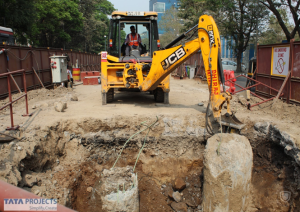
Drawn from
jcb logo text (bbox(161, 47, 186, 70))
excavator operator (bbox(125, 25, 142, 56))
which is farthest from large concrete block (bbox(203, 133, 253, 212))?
excavator operator (bbox(125, 25, 142, 56))

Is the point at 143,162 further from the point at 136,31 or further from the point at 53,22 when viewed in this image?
the point at 53,22

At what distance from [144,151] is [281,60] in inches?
216

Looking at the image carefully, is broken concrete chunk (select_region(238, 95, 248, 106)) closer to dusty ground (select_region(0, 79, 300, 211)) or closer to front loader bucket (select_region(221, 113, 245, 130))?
dusty ground (select_region(0, 79, 300, 211))

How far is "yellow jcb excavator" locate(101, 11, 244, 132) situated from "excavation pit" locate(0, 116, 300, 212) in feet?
3.37

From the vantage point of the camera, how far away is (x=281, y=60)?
8.11 m

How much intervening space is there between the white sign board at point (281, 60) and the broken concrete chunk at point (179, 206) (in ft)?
17.6

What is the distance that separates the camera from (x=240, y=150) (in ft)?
15.6

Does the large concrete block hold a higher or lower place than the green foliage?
lower

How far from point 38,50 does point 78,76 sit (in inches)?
203

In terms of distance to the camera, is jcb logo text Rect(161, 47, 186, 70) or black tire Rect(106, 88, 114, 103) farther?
black tire Rect(106, 88, 114, 103)

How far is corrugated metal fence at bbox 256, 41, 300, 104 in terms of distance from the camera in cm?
725

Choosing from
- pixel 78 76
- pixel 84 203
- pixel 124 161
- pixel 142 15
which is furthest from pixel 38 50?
pixel 84 203

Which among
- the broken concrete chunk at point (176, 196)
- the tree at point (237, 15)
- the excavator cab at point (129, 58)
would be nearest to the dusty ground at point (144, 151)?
the broken concrete chunk at point (176, 196)

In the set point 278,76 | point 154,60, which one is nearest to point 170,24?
point 278,76
